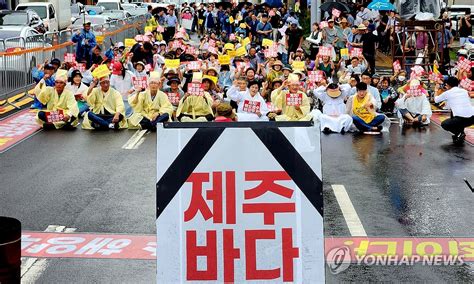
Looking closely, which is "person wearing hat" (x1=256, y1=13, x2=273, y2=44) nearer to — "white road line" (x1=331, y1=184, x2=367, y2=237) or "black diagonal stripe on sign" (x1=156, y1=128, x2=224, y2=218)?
"white road line" (x1=331, y1=184, x2=367, y2=237)

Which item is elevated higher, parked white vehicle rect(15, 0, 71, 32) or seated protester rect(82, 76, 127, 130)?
parked white vehicle rect(15, 0, 71, 32)

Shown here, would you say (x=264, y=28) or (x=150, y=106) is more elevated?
(x=264, y=28)

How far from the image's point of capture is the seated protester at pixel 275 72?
832 inches

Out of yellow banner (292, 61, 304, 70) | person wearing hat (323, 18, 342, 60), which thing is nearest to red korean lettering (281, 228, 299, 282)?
yellow banner (292, 61, 304, 70)

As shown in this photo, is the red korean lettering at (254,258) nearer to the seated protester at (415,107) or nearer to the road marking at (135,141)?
the road marking at (135,141)

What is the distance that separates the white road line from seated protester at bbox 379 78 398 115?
303 inches

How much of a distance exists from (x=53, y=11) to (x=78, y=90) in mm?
19040

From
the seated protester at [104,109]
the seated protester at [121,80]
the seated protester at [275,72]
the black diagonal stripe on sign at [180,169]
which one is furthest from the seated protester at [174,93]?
the black diagonal stripe on sign at [180,169]

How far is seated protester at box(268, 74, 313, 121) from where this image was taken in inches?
687

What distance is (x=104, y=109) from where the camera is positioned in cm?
1836

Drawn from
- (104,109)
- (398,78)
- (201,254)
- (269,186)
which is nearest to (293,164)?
(269,186)

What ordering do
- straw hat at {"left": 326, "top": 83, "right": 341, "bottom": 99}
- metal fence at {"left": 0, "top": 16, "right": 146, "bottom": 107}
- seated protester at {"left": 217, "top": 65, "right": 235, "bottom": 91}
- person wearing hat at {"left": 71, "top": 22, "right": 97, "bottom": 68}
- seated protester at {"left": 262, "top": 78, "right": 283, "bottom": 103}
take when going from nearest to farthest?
1. straw hat at {"left": 326, "top": 83, "right": 341, "bottom": 99}
2. seated protester at {"left": 262, "top": 78, "right": 283, "bottom": 103}
3. metal fence at {"left": 0, "top": 16, "right": 146, "bottom": 107}
4. seated protester at {"left": 217, "top": 65, "right": 235, "bottom": 91}
5. person wearing hat at {"left": 71, "top": 22, "right": 97, "bottom": 68}

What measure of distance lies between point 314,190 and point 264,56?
20.2 m

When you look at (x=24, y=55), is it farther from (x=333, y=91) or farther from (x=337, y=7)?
(x=337, y=7)
